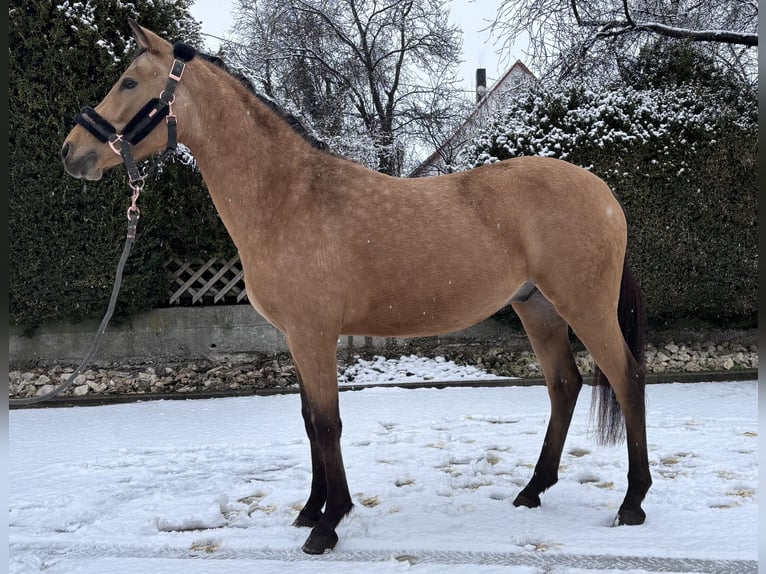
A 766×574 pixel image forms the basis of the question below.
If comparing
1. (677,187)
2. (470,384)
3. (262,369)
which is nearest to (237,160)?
(470,384)

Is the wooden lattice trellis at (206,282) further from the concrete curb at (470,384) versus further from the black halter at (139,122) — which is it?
the black halter at (139,122)

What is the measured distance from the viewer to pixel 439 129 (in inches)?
465

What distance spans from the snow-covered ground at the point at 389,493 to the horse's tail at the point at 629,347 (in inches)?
14.4

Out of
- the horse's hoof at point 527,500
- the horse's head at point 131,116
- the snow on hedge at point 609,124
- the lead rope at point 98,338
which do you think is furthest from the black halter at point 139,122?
the snow on hedge at point 609,124

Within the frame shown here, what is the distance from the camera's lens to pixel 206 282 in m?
7.30

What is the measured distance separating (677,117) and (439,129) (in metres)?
5.63

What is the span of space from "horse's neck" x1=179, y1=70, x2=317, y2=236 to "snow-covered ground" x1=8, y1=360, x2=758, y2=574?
152 cm

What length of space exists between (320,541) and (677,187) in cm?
611

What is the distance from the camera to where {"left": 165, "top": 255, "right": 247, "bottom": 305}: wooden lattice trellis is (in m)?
7.09

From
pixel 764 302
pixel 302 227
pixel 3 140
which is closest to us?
pixel 764 302

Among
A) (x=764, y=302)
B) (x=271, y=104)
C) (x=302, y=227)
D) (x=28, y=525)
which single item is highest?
(x=271, y=104)

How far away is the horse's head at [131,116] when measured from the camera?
2.73m

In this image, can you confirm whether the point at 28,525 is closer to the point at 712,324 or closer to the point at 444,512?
the point at 444,512

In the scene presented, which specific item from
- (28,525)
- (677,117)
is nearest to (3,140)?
(28,525)
